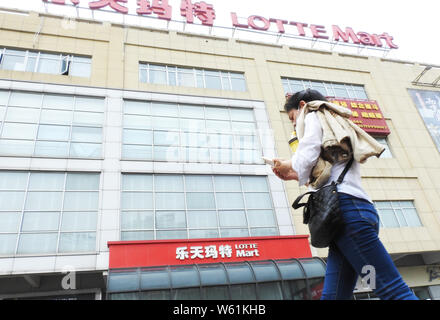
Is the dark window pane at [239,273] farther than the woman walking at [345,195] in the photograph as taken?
Yes

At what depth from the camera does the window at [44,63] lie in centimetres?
1452

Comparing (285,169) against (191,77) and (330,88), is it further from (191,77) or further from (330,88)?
(330,88)

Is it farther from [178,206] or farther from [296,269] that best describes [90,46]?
[296,269]

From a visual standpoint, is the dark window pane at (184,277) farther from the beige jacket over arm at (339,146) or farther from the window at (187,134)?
the beige jacket over arm at (339,146)

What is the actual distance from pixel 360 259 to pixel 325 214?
311 mm

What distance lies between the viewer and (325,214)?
1.82 meters

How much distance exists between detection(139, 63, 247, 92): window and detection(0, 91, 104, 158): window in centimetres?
356

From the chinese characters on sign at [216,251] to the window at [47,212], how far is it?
11.2 feet

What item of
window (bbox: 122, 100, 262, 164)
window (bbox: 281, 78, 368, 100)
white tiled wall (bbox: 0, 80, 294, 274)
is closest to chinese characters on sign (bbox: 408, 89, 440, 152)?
window (bbox: 281, 78, 368, 100)
